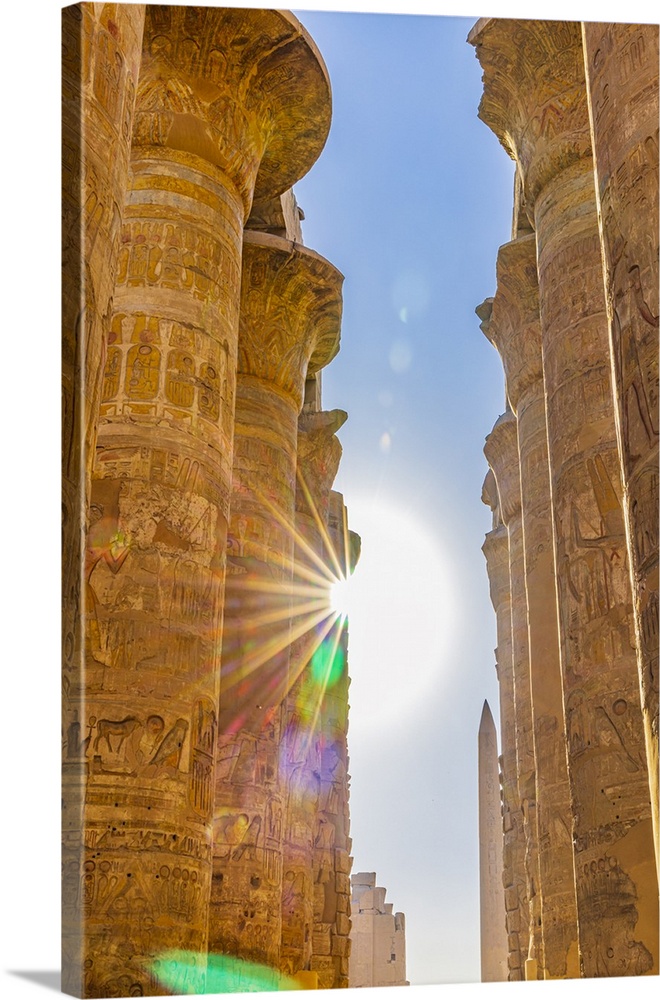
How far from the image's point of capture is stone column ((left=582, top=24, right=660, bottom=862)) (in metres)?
4.14

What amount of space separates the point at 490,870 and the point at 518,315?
1630 cm

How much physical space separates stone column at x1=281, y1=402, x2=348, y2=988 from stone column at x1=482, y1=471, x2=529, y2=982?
8.14ft

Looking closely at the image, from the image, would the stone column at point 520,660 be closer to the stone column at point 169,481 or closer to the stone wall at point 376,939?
the stone column at point 169,481

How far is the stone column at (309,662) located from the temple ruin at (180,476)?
720 mm

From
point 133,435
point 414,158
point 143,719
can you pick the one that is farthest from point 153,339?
point 414,158

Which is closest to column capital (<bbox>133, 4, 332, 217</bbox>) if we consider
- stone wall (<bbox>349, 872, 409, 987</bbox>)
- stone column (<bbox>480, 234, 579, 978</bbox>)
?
stone column (<bbox>480, 234, 579, 978</bbox>)

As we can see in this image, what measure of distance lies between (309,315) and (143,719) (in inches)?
268

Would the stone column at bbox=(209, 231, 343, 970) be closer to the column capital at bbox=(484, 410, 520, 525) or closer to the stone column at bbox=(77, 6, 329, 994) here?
the stone column at bbox=(77, 6, 329, 994)

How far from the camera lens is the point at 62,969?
15.5 feet

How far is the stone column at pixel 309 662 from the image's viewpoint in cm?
1434

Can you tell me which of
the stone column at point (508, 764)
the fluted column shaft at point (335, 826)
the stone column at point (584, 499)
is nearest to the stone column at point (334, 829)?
the fluted column shaft at point (335, 826)

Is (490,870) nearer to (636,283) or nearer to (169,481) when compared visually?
(169,481)

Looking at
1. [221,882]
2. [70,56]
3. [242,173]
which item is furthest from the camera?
[221,882]

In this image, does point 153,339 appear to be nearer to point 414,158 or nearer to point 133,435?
point 133,435
